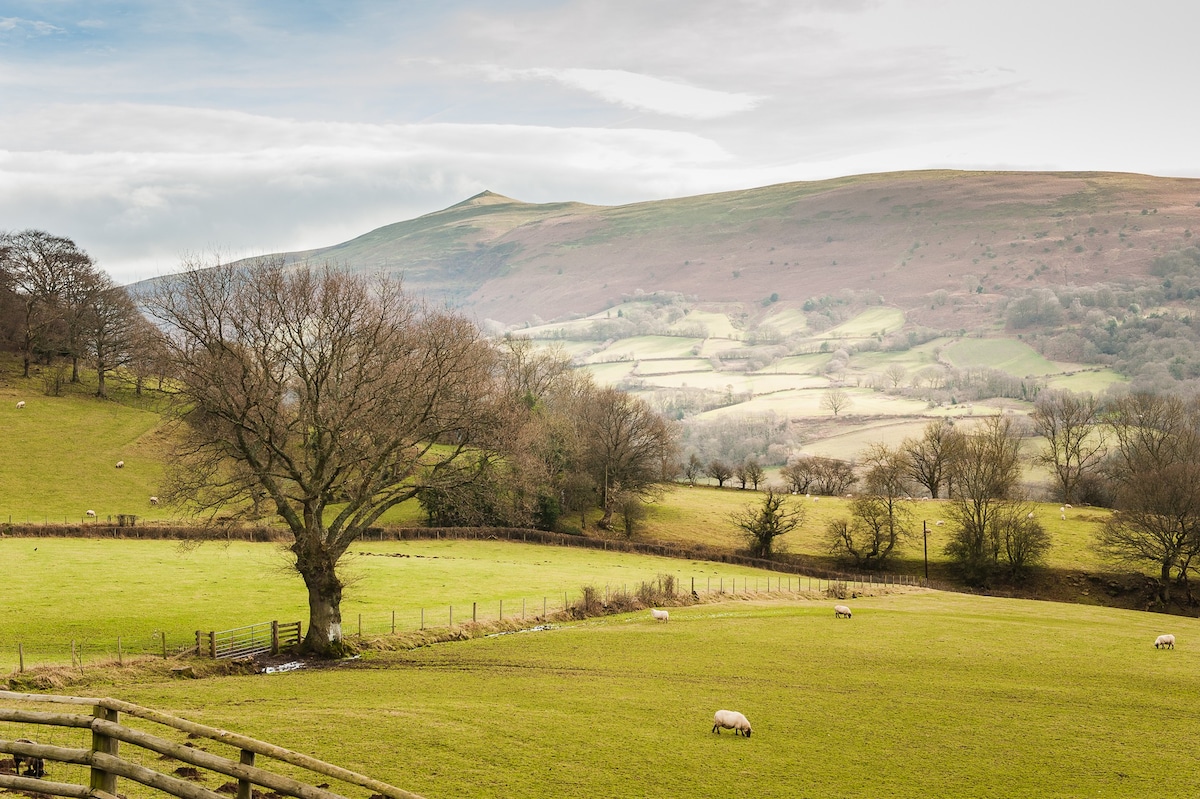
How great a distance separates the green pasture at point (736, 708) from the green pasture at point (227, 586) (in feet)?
32.9

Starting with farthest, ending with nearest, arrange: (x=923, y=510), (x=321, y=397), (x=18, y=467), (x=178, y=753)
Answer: (x=923, y=510), (x=18, y=467), (x=321, y=397), (x=178, y=753)

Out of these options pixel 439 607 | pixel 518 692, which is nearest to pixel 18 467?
pixel 439 607

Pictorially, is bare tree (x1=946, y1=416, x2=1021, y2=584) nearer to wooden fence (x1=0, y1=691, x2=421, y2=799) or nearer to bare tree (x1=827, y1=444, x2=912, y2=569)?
bare tree (x1=827, y1=444, x2=912, y2=569)

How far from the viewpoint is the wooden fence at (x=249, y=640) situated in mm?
37406

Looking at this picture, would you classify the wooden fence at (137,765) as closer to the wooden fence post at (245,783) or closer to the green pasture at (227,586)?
the wooden fence post at (245,783)

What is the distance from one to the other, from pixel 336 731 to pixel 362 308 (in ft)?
81.0

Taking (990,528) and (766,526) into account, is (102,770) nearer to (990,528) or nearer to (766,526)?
(766,526)

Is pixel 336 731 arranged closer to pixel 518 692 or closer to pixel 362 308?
pixel 518 692

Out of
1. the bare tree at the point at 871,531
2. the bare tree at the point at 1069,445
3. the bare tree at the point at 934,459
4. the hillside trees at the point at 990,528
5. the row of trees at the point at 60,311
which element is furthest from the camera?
the bare tree at the point at 1069,445

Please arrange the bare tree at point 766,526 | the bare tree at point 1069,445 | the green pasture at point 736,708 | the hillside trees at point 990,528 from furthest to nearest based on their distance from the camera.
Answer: the bare tree at point 1069,445 < the bare tree at point 766,526 < the hillside trees at point 990,528 < the green pasture at point 736,708

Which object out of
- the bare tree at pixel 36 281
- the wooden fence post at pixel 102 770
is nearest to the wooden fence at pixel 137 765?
the wooden fence post at pixel 102 770

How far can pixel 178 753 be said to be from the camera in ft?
40.3

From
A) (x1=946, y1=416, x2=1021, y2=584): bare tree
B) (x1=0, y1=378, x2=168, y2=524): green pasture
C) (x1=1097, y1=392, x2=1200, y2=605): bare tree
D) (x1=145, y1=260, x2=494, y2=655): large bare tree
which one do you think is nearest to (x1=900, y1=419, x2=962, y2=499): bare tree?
(x1=946, y1=416, x2=1021, y2=584): bare tree

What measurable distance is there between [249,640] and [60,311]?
284ft
